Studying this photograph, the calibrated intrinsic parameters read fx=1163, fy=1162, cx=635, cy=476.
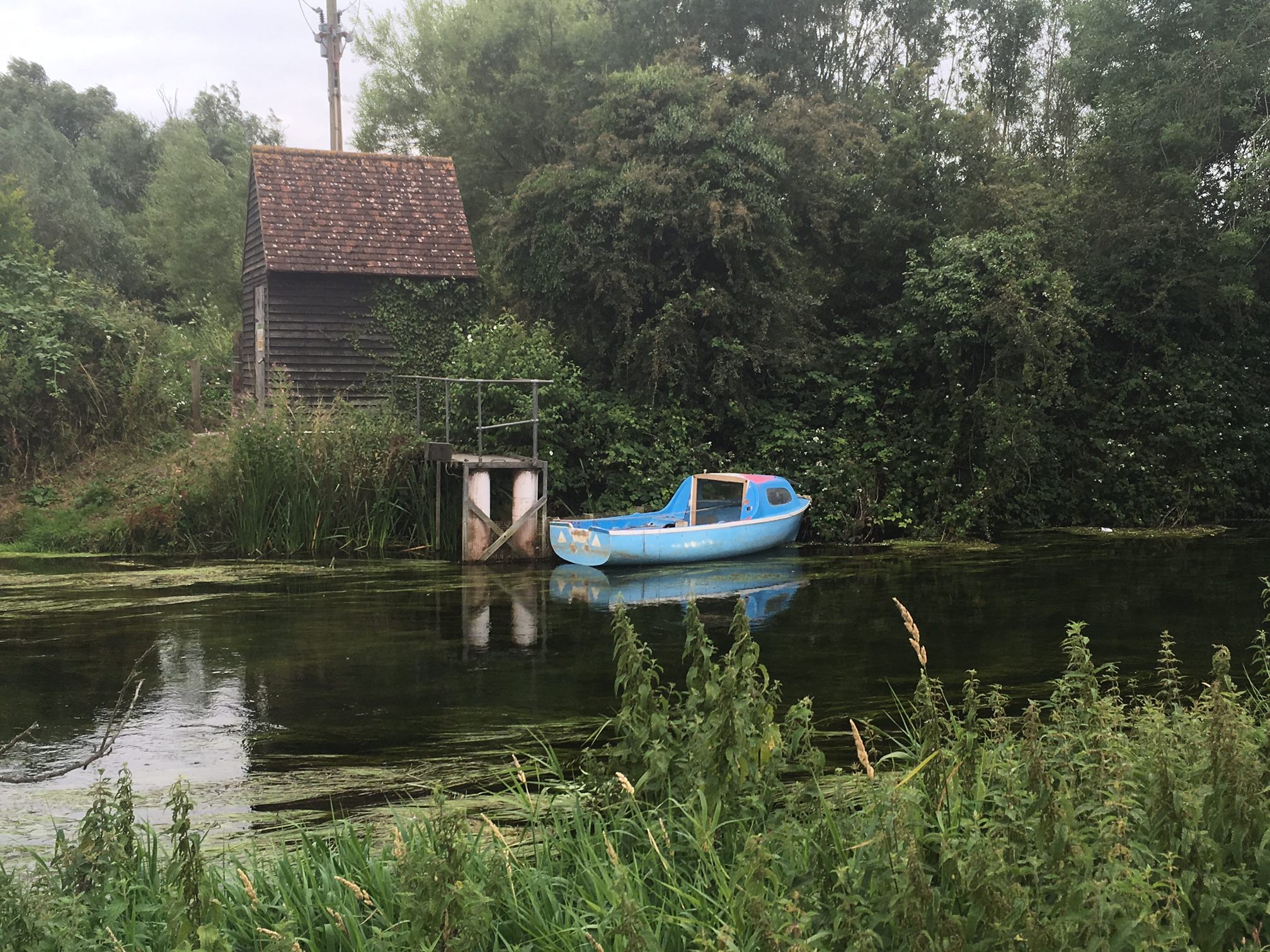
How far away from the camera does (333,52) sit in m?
26.5

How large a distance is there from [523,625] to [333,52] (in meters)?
19.4

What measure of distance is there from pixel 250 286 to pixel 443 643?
1398cm

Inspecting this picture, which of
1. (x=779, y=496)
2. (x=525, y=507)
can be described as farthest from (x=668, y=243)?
(x=525, y=507)

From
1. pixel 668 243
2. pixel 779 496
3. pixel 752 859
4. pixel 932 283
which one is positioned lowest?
pixel 752 859

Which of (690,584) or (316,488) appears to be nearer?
(690,584)

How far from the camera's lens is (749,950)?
3471 mm

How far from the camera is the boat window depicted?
16.5 metres

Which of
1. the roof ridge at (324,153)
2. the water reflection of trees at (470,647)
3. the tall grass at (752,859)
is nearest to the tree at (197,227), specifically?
the roof ridge at (324,153)

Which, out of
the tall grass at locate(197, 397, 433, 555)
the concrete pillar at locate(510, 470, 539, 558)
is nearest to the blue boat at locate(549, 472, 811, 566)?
the concrete pillar at locate(510, 470, 539, 558)

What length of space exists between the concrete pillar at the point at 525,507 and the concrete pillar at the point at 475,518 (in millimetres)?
384

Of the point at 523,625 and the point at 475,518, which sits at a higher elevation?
the point at 475,518

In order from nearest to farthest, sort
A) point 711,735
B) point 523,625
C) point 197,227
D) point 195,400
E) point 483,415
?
point 711,735
point 523,625
point 483,415
point 195,400
point 197,227

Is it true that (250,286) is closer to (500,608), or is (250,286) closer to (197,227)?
(500,608)

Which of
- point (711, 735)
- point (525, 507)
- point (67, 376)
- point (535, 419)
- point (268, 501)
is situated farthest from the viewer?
point (67, 376)
